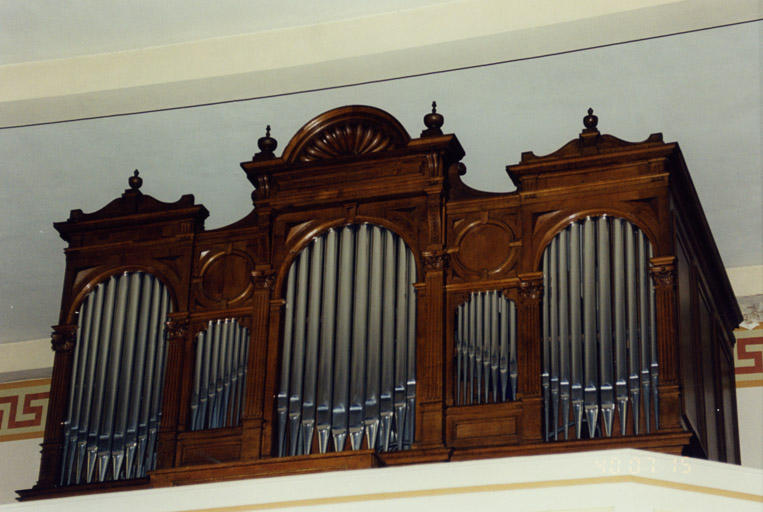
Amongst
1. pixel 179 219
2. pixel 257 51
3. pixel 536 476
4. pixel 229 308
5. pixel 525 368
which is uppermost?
pixel 257 51

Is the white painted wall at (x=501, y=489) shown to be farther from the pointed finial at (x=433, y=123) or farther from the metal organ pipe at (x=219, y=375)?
the pointed finial at (x=433, y=123)

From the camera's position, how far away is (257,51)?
6977mm

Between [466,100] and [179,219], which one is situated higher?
[466,100]

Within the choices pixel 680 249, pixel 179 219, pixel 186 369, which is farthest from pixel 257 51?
pixel 680 249

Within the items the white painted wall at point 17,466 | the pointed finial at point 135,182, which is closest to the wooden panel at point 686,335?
the pointed finial at point 135,182

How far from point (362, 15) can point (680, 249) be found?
6.25 feet

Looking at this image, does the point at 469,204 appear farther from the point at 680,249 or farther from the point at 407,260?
the point at 680,249

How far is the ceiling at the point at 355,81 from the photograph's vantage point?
6695mm

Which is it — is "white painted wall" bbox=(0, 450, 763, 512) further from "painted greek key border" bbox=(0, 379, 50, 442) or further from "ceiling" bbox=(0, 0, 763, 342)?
"painted greek key border" bbox=(0, 379, 50, 442)

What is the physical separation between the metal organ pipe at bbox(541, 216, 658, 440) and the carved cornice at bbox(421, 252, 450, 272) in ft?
1.60

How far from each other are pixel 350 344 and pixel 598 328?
1195mm

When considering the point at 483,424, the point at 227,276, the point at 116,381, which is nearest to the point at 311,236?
the point at 227,276

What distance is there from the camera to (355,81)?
6957mm

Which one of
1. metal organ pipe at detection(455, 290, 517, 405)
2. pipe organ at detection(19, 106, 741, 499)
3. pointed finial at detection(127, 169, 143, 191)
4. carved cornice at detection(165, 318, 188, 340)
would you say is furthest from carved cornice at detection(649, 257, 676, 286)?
pointed finial at detection(127, 169, 143, 191)
